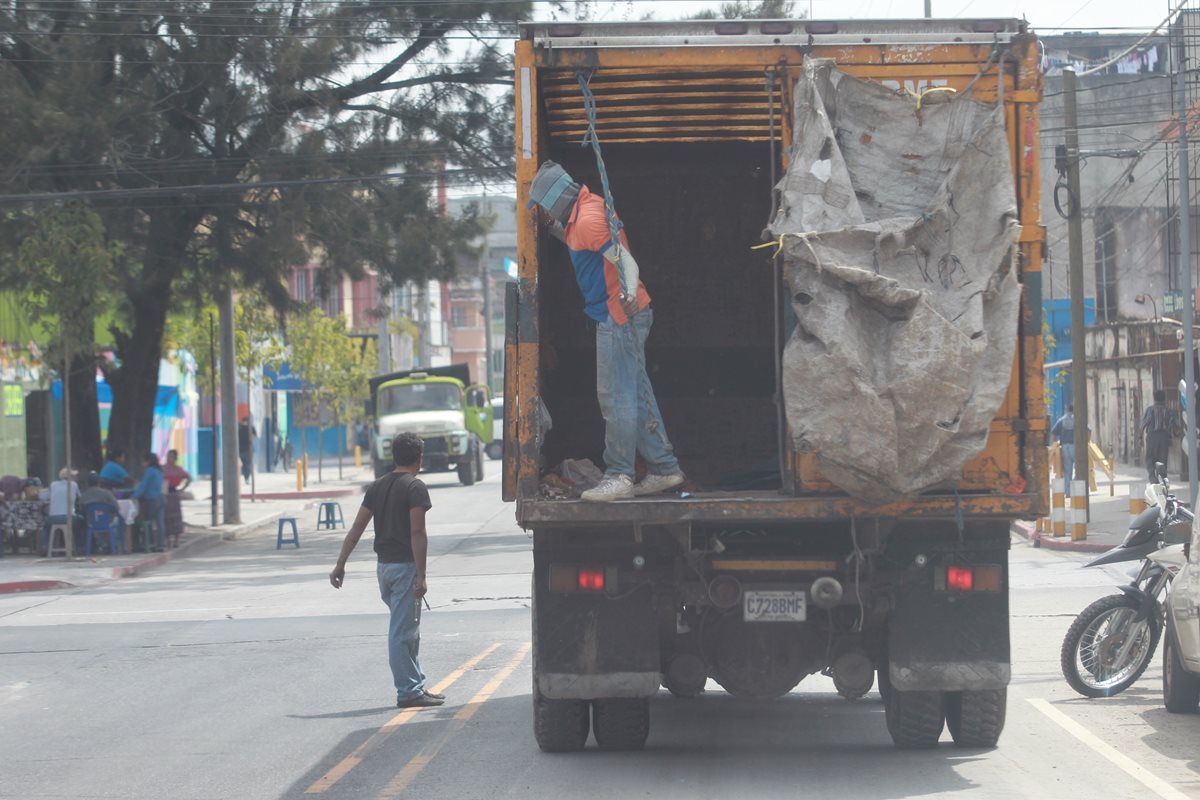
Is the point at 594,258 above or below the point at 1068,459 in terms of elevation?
above

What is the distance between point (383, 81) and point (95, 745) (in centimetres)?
2146

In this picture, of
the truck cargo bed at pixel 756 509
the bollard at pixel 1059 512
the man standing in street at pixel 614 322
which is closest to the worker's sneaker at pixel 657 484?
the man standing in street at pixel 614 322

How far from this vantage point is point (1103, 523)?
76.0 feet

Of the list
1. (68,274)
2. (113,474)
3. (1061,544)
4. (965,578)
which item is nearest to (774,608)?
(965,578)

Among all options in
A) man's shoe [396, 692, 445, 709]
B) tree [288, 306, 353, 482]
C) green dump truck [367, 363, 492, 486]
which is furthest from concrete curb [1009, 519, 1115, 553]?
tree [288, 306, 353, 482]

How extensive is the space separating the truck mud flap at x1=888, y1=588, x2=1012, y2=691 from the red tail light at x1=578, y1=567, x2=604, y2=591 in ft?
4.85

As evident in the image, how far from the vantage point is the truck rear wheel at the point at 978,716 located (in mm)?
8188

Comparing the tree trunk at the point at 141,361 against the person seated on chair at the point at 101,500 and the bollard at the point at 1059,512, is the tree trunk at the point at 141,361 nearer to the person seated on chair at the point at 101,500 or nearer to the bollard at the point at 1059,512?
the person seated on chair at the point at 101,500

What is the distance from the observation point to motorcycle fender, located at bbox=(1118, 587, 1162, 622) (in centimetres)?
984

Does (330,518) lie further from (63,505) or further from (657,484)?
(657,484)

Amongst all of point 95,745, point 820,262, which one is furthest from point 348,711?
point 820,262

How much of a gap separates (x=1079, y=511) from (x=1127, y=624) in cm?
1132

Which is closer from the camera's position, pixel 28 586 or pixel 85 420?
pixel 28 586

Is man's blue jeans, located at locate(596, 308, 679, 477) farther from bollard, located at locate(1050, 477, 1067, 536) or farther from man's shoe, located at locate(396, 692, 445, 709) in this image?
bollard, located at locate(1050, 477, 1067, 536)
